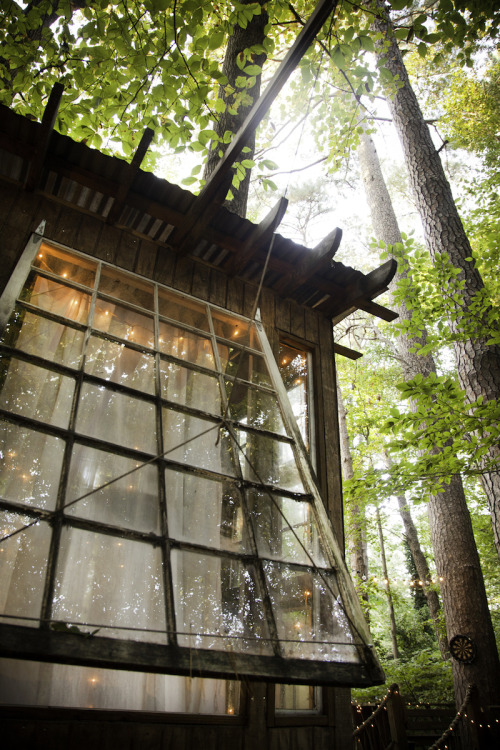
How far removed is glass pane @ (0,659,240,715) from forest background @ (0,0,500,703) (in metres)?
3.55

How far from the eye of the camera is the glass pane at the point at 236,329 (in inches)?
156

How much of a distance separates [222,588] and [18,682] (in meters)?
1.08

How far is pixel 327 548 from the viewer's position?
265cm

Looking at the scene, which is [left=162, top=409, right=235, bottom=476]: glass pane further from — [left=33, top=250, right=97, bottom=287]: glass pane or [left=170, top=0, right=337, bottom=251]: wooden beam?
[left=170, top=0, right=337, bottom=251]: wooden beam

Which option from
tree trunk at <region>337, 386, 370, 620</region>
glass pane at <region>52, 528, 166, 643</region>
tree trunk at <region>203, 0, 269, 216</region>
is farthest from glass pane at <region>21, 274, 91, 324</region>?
tree trunk at <region>337, 386, 370, 620</region>

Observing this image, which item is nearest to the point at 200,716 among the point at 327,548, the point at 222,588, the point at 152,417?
the point at 222,588

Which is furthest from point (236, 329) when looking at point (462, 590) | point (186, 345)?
point (462, 590)

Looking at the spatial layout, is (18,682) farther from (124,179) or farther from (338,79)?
(338,79)

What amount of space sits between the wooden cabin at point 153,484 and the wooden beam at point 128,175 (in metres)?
0.02

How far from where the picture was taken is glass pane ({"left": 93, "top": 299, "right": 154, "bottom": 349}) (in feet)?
10.6

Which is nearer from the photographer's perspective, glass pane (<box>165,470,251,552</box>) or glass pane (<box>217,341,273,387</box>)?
glass pane (<box>165,470,251,552</box>)

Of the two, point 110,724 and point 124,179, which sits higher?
point 124,179

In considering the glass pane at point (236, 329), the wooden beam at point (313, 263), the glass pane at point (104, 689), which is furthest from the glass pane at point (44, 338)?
the wooden beam at point (313, 263)

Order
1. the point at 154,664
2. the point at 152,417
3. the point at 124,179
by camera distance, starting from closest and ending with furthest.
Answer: the point at 154,664
the point at 152,417
the point at 124,179
